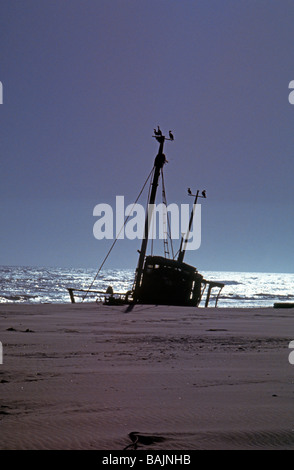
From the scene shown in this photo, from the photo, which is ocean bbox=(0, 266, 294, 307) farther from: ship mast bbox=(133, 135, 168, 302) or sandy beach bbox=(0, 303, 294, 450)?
sandy beach bbox=(0, 303, 294, 450)

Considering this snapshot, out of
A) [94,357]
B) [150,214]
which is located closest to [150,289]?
[150,214]

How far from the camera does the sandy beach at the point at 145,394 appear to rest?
343 centimetres

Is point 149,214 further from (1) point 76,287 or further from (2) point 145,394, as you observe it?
(1) point 76,287

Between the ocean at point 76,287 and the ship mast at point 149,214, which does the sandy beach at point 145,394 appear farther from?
the ocean at point 76,287

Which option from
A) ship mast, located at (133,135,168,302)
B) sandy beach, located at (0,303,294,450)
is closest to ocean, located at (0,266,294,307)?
ship mast, located at (133,135,168,302)

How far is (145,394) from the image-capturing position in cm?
461

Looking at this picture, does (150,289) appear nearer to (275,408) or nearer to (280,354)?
(280,354)

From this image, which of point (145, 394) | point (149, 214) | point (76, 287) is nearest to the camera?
point (145, 394)

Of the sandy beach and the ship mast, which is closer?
the sandy beach

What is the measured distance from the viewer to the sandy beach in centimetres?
343

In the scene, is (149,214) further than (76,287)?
No

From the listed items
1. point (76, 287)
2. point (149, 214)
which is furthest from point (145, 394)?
point (76, 287)

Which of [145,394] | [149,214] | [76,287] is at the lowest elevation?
[76,287]

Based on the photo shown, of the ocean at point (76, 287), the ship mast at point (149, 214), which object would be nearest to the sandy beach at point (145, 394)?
the ship mast at point (149, 214)
